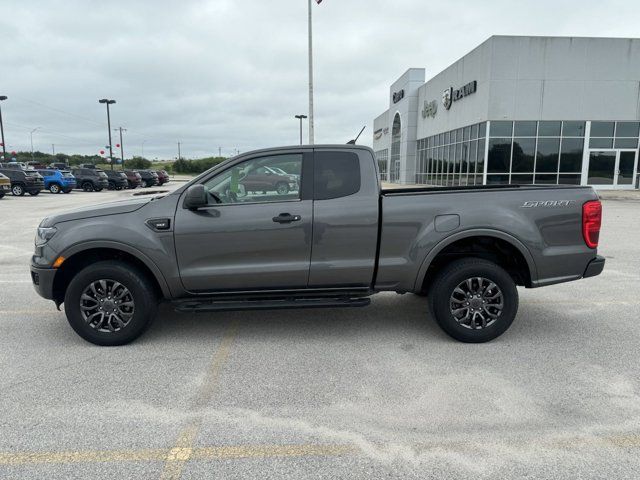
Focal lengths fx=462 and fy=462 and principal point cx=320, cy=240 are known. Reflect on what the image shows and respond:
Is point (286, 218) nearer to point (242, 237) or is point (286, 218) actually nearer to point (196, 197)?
point (242, 237)

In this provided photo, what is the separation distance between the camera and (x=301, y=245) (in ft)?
14.0

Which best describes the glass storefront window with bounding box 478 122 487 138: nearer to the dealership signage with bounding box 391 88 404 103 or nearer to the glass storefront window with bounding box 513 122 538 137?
the glass storefront window with bounding box 513 122 538 137

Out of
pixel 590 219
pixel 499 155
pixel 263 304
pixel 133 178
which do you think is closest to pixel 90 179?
pixel 133 178

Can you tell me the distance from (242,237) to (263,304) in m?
0.65

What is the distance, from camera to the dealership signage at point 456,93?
2614 centimetres

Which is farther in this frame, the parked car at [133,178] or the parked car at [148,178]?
the parked car at [148,178]

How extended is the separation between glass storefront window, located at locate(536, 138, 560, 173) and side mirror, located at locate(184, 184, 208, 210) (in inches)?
976

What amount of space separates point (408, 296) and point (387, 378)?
252cm

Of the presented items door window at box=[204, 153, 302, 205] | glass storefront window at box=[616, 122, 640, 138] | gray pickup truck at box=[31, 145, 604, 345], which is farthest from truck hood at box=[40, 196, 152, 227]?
glass storefront window at box=[616, 122, 640, 138]

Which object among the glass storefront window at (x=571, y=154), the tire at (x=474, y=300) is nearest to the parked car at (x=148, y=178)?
the glass storefront window at (x=571, y=154)

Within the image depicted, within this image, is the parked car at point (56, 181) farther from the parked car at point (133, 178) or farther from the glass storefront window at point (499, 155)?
the glass storefront window at point (499, 155)

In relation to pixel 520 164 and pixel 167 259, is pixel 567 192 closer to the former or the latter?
pixel 167 259

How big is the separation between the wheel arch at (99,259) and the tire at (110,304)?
0.10 meters

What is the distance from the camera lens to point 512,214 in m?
4.31
